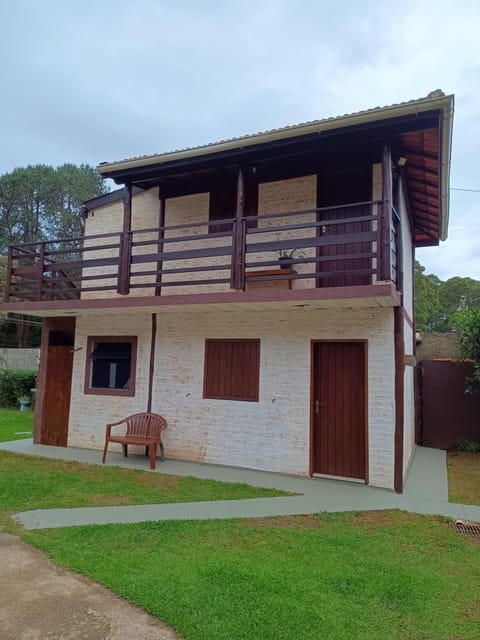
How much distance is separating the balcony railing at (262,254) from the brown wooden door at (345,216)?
0.06 ft

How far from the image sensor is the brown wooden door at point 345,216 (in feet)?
23.9

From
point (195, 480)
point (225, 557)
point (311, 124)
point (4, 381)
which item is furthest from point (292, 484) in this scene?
point (4, 381)

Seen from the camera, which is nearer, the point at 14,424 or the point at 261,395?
the point at 261,395

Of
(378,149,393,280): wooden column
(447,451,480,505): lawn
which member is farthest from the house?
(447,451,480,505): lawn

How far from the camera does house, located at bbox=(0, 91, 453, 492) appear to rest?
6.59 m

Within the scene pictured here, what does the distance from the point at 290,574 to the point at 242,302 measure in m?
4.10

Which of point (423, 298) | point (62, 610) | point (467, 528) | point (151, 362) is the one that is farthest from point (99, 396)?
point (423, 298)

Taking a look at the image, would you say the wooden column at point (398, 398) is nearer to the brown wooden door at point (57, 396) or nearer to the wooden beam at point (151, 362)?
the wooden beam at point (151, 362)

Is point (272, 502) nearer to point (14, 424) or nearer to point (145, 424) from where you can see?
point (145, 424)

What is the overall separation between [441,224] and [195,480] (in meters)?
7.61

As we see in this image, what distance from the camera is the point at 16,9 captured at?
33.9 ft

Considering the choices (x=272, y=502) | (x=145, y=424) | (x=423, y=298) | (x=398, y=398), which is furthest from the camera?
(x=423, y=298)

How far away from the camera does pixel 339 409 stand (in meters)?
7.21

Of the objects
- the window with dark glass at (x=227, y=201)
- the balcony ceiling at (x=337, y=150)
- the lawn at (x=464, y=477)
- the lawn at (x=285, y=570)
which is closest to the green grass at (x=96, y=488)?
the lawn at (x=285, y=570)
